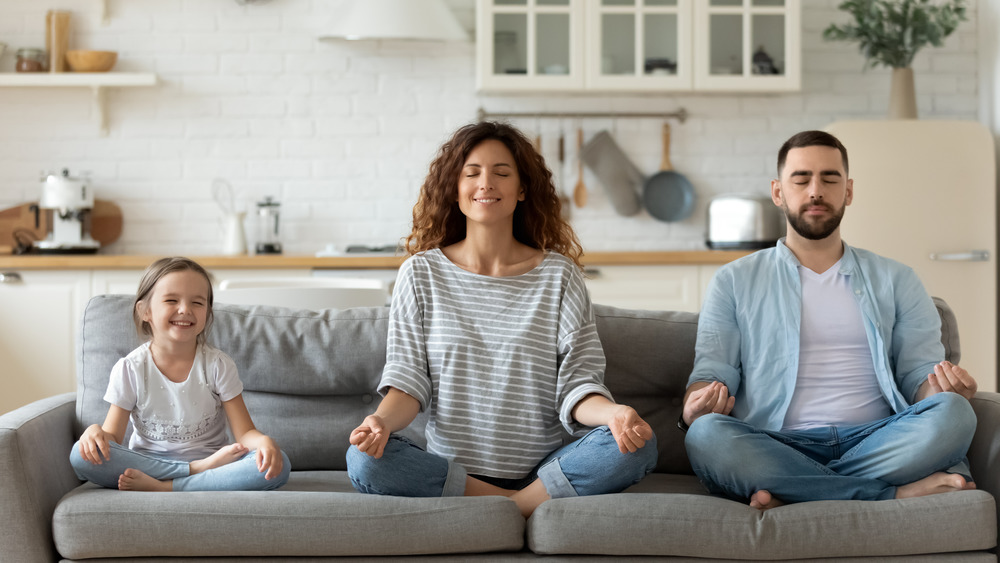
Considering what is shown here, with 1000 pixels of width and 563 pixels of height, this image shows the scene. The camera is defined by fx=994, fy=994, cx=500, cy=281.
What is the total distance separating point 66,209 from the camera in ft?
13.2

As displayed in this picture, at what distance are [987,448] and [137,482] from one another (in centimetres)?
162

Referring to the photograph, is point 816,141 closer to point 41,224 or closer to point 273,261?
point 273,261

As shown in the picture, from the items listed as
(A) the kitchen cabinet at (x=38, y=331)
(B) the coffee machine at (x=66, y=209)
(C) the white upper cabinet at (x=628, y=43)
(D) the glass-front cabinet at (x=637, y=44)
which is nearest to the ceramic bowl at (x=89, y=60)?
(B) the coffee machine at (x=66, y=209)

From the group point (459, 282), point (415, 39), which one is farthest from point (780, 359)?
point (415, 39)

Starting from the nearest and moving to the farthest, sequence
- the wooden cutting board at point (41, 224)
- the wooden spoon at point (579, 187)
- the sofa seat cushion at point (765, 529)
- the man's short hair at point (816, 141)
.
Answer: the sofa seat cushion at point (765, 529) < the man's short hair at point (816, 141) < the wooden cutting board at point (41, 224) < the wooden spoon at point (579, 187)

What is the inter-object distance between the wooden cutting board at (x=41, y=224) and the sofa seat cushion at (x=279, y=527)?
2705 mm

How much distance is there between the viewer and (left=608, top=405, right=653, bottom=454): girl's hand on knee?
1741 millimetres

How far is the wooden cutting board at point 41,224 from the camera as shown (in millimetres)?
4211

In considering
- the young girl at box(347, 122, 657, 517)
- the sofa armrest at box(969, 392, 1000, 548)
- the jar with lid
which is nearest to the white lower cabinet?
the jar with lid

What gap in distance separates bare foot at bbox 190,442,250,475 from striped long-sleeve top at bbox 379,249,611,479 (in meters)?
0.30

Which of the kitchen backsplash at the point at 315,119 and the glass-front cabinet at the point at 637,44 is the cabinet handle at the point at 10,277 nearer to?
the kitchen backsplash at the point at 315,119

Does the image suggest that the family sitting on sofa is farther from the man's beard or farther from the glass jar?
the glass jar

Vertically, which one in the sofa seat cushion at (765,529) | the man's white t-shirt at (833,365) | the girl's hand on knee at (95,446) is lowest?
the sofa seat cushion at (765,529)

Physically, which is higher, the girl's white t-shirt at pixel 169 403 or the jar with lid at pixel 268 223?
the jar with lid at pixel 268 223
